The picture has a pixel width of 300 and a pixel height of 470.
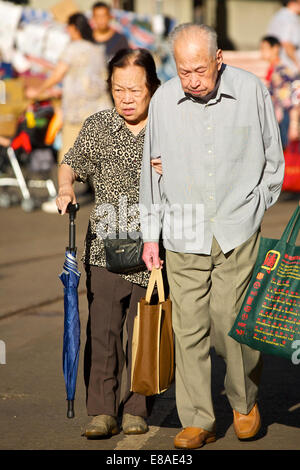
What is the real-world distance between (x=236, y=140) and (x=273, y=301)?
72 centimetres

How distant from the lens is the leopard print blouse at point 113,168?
16.7ft

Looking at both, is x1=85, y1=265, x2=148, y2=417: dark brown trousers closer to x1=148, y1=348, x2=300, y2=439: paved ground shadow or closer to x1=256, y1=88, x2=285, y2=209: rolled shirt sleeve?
x1=148, y1=348, x2=300, y2=439: paved ground shadow

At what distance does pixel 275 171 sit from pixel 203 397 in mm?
1061

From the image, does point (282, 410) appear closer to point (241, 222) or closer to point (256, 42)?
point (241, 222)

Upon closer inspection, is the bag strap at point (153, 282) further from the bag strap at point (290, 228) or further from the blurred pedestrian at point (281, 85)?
the blurred pedestrian at point (281, 85)

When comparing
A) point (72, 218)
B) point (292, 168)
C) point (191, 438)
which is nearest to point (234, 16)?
point (292, 168)

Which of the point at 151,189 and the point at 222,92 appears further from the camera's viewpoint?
the point at 151,189

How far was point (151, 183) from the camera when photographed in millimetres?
4879

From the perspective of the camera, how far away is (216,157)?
15.5ft

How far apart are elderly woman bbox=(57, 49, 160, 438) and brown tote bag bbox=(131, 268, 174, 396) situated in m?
0.32

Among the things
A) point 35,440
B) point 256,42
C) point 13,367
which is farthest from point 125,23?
point 35,440

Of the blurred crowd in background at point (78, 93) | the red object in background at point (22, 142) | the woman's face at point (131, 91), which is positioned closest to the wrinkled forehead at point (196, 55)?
the woman's face at point (131, 91)

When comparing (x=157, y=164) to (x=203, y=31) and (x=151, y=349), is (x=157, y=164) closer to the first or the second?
(x=203, y=31)
